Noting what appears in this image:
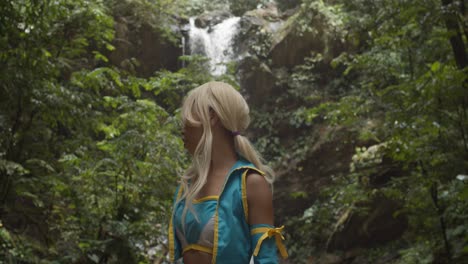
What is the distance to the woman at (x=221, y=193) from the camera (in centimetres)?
154

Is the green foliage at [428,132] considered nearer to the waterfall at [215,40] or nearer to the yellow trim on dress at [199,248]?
the yellow trim on dress at [199,248]

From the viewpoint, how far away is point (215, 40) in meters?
15.8

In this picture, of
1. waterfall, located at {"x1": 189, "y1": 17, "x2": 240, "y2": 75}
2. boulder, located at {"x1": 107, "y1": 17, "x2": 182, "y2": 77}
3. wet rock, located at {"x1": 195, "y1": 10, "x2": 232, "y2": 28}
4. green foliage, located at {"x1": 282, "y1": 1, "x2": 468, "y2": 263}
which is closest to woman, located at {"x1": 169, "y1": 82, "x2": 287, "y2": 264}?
green foliage, located at {"x1": 282, "y1": 1, "x2": 468, "y2": 263}

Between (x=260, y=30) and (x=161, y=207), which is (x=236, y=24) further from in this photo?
(x=161, y=207)

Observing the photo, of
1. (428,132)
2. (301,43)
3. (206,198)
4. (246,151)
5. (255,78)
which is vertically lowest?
(255,78)

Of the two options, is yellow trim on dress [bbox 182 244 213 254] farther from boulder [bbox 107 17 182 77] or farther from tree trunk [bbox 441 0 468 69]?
boulder [bbox 107 17 182 77]

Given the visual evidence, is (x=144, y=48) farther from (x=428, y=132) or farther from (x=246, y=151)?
(x=246, y=151)

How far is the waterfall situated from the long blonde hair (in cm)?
1359

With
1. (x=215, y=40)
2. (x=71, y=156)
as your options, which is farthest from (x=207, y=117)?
(x=215, y=40)

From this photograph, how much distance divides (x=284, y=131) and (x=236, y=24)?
14.6 ft

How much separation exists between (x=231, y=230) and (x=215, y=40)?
48.3 feet

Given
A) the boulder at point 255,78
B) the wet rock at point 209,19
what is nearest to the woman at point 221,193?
the boulder at point 255,78

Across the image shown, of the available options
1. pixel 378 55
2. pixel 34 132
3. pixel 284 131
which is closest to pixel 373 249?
pixel 378 55

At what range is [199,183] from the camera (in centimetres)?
165
